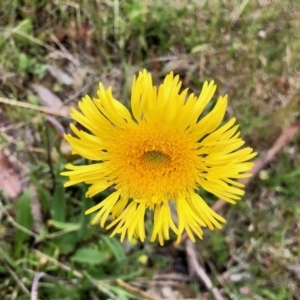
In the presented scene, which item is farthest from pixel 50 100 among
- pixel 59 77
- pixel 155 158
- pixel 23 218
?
pixel 155 158

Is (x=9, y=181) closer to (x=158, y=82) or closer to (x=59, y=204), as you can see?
(x=59, y=204)

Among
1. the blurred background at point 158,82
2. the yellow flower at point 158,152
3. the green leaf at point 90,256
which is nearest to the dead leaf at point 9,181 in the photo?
the blurred background at point 158,82

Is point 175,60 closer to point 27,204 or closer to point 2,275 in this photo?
point 27,204

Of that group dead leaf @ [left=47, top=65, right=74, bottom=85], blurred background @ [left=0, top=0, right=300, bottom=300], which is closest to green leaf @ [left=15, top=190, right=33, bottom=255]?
blurred background @ [left=0, top=0, right=300, bottom=300]

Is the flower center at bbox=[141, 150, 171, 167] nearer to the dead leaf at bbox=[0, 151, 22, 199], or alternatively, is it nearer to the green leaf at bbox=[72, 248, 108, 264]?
the green leaf at bbox=[72, 248, 108, 264]

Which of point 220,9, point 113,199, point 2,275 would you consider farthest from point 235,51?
point 2,275

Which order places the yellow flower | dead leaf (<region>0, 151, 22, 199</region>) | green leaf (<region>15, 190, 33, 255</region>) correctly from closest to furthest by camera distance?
the yellow flower, green leaf (<region>15, 190, 33, 255</region>), dead leaf (<region>0, 151, 22, 199</region>)
